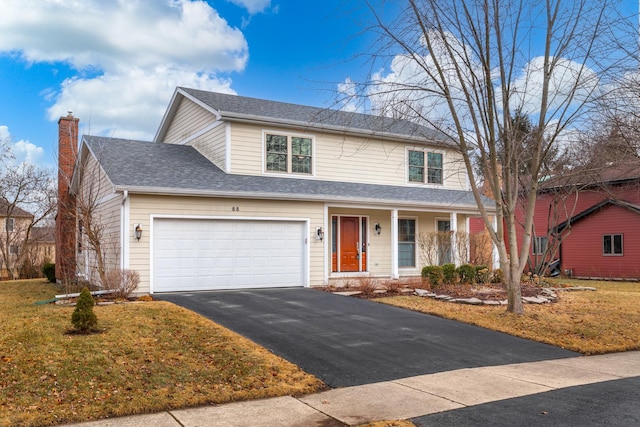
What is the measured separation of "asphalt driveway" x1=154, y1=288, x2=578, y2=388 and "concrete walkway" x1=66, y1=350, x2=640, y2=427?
1.47ft

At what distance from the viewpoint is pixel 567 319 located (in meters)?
11.9

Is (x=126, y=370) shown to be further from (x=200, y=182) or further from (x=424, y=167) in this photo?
(x=424, y=167)

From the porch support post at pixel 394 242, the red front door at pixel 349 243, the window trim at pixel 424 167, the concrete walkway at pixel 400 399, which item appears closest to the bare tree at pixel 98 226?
the red front door at pixel 349 243

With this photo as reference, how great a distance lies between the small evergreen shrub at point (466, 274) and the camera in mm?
17031

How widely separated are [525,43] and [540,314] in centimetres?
607

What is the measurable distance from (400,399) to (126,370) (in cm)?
355

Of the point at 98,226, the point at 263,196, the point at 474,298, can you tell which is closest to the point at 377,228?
the point at 263,196

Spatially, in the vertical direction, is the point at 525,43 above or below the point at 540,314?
above

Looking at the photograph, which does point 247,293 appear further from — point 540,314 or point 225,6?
point 225,6

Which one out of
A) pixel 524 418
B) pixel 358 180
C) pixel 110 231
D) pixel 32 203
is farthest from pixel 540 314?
pixel 32 203

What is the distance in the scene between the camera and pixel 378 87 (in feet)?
35.0

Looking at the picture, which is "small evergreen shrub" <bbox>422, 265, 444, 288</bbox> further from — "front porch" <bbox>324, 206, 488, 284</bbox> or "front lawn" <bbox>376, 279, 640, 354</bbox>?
"front lawn" <bbox>376, 279, 640, 354</bbox>

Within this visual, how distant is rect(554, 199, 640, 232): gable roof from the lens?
2379cm

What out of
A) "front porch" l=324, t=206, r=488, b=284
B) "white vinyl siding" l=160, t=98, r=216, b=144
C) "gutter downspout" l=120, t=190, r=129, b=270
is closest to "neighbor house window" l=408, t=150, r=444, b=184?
"front porch" l=324, t=206, r=488, b=284
